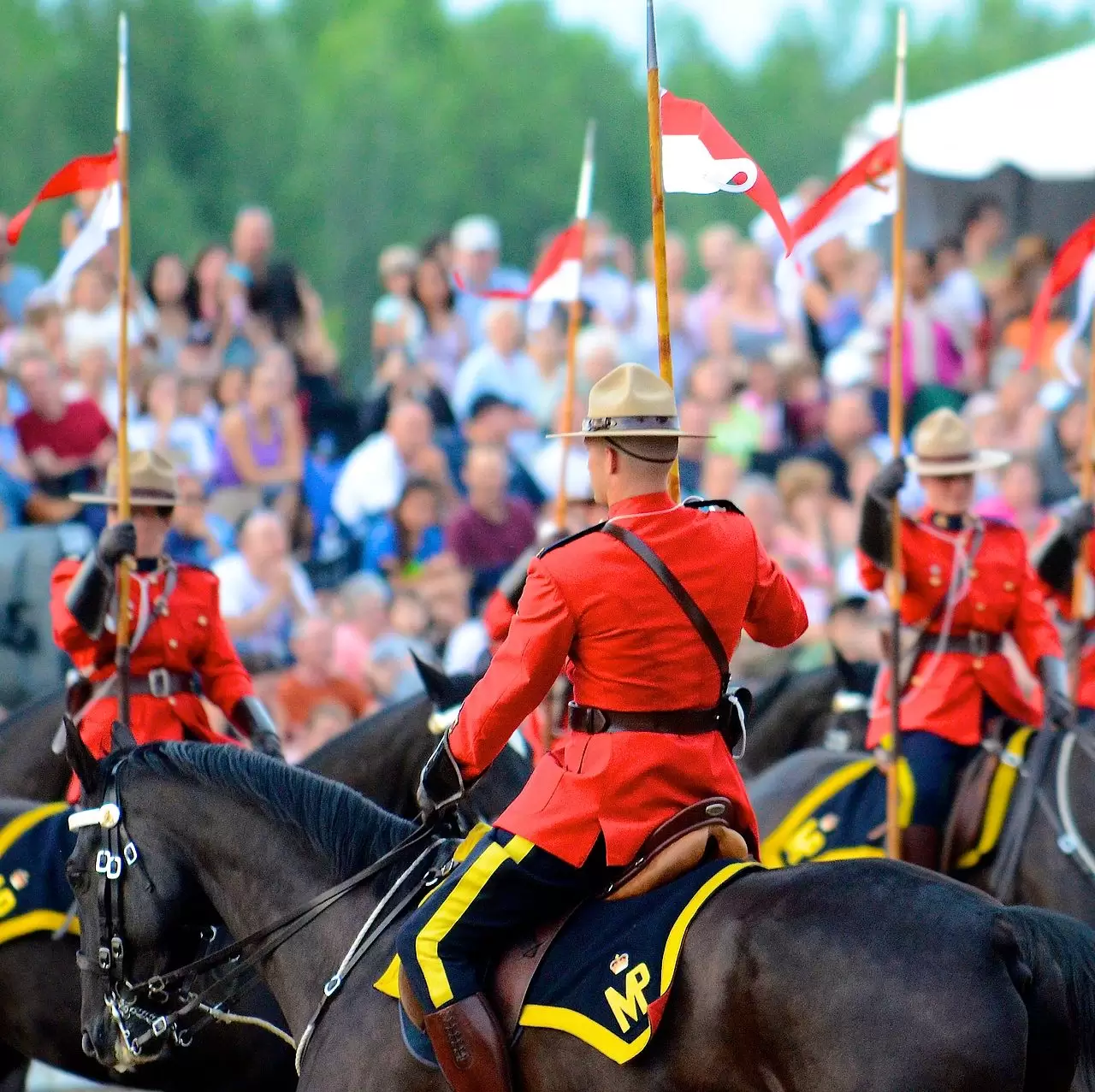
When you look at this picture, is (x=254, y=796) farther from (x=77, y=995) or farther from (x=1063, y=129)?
(x=1063, y=129)

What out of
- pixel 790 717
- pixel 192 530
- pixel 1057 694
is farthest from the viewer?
pixel 192 530

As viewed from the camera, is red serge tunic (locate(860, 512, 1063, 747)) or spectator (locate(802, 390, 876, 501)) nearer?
red serge tunic (locate(860, 512, 1063, 747))

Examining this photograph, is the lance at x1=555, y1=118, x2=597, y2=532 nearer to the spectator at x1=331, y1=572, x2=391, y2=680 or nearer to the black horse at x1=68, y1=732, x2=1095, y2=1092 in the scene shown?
the black horse at x1=68, y1=732, x2=1095, y2=1092

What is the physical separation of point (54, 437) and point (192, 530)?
98 cm

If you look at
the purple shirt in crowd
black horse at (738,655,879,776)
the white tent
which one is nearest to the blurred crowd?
the purple shirt in crowd

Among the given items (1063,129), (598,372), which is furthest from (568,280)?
(1063,129)

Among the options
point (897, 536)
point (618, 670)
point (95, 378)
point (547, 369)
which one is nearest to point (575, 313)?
point (897, 536)

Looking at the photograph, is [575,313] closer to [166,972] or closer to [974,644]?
[974,644]

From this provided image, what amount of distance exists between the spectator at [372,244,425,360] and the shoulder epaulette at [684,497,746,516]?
10.9 metres

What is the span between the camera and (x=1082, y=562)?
384 inches

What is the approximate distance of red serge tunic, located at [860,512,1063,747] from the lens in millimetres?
8805

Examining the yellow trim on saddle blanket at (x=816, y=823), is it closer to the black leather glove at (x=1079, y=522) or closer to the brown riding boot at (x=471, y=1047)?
the black leather glove at (x=1079, y=522)

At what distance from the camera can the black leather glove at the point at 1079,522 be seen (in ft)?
30.7

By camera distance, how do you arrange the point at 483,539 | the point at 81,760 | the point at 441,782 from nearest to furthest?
the point at 441,782 < the point at 81,760 < the point at 483,539
